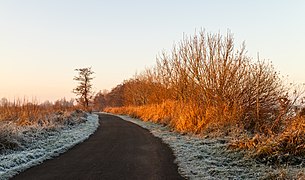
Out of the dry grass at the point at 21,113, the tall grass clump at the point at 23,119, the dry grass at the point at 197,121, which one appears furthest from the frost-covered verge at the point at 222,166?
the dry grass at the point at 21,113

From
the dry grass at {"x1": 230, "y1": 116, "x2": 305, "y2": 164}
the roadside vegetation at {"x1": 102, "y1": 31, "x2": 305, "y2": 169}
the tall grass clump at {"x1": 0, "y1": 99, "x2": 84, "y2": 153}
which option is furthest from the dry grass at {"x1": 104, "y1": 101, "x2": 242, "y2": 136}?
the tall grass clump at {"x1": 0, "y1": 99, "x2": 84, "y2": 153}

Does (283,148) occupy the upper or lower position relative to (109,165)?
upper

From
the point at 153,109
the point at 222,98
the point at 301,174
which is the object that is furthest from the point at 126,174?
the point at 153,109

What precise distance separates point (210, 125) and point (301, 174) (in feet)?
31.3

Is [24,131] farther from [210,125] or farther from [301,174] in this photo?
[301,174]

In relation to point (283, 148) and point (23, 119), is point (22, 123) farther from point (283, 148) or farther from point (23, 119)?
point (283, 148)

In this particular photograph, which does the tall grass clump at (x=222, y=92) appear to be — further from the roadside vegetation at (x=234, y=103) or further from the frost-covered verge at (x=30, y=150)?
the frost-covered verge at (x=30, y=150)

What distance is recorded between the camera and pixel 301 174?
6453 mm

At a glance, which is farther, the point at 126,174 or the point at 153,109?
the point at 153,109

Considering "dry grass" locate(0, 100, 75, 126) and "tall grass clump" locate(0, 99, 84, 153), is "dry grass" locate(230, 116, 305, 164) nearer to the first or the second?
"tall grass clump" locate(0, 99, 84, 153)

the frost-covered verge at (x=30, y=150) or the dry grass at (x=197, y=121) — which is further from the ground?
the dry grass at (x=197, y=121)

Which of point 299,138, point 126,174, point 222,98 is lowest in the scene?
point 126,174

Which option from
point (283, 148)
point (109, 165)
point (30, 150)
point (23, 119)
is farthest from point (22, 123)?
point (283, 148)

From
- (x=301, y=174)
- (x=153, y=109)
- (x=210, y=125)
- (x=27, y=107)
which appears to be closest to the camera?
(x=301, y=174)
